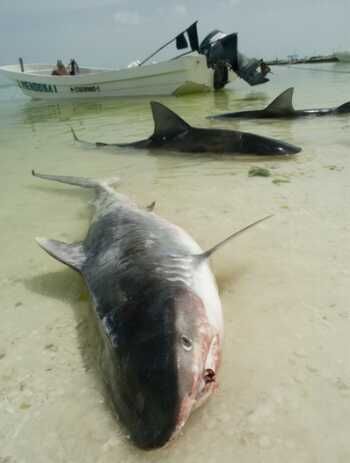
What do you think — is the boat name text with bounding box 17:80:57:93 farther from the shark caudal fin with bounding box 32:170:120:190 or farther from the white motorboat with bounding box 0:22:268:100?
the shark caudal fin with bounding box 32:170:120:190

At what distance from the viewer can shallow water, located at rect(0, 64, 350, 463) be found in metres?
1.58

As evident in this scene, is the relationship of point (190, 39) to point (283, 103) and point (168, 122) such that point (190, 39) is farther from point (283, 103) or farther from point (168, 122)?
point (168, 122)

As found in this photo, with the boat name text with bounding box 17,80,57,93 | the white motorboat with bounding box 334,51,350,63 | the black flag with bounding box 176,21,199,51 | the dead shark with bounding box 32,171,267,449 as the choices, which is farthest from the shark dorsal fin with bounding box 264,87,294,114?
the white motorboat with bounding box 334,51,350,63

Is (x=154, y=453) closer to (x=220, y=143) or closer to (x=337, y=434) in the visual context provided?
(x=337, y=434)

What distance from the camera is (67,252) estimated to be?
9.39 feet

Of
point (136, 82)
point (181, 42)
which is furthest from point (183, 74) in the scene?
point (136, 82)

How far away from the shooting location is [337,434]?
1.52m

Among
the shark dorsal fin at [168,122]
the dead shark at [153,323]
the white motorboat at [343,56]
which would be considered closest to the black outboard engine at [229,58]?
the shark dorsal fin at [168,122]

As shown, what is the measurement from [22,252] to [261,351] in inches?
85.0

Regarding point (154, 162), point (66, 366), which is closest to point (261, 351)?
point (66, 366)

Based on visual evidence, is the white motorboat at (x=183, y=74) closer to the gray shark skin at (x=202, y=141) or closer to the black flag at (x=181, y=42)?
the black flag at (x=181, y=42)

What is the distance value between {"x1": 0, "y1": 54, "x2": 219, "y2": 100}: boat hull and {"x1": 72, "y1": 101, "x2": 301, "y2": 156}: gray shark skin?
36.8 ft

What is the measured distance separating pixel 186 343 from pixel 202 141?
4.90 m

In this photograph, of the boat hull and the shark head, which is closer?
the shark head
